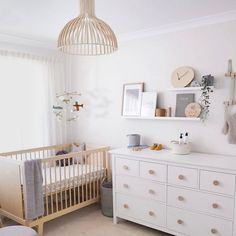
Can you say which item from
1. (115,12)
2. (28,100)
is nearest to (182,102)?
(115,12)

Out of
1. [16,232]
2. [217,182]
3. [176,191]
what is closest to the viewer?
[16,232]

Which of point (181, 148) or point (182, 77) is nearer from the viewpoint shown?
point (181, 148)

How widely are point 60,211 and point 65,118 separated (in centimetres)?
157

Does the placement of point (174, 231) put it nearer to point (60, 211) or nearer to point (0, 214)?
point (60, 211)

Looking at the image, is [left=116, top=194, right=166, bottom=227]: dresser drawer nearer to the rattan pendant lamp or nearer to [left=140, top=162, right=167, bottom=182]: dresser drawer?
[left=140, top=162, right=167, bottom=182]: dresser drawer

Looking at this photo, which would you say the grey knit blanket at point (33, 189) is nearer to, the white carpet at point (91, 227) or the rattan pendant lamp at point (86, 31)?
the white carpet at point (91, 227)

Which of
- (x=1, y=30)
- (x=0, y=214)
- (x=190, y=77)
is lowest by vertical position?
(x=0, y=214)

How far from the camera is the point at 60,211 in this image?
297 centimetres

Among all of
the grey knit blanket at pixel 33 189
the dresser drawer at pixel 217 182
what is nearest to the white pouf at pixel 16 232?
the grey knit blanket at pixel 33 189

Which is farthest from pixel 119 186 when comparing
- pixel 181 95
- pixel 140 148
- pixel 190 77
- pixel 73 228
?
pixel 190 77

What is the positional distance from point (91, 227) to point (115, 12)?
2405 mm

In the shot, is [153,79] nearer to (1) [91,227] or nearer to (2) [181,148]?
(2) [181,148]

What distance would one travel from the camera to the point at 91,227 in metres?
2.96

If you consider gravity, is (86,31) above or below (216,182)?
above
